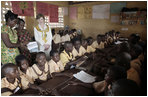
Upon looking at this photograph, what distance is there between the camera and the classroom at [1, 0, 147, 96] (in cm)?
121

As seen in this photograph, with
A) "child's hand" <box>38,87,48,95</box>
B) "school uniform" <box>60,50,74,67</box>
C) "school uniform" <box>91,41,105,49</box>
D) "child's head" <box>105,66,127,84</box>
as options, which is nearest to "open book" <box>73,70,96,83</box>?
"child's head" <box>105,66,127,84</box>

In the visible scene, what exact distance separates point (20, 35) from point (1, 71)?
4.15ft

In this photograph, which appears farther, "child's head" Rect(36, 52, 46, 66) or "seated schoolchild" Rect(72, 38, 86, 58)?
"seated schoolchild" Rect(72, 38, 86, 58)

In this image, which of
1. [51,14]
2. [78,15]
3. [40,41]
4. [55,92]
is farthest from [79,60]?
[78,15]

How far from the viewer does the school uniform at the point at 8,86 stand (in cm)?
118

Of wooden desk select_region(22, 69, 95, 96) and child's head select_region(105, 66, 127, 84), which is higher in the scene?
child's head select_region(105, 66, 127, 84)

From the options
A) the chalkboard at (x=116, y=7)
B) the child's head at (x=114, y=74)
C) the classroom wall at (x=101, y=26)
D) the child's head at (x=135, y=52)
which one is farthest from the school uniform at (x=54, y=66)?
the chalkboard at (x=116, y=7)

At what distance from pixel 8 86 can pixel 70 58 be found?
1299 millimetres

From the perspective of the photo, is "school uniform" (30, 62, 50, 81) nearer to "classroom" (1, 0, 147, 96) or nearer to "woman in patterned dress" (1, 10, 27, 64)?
"classroom" (1, 0, 147, 96)

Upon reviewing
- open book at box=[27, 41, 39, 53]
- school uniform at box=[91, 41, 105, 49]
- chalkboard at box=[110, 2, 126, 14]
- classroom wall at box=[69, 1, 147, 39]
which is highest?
chalkboard at box=[110, 2, 126, 14]

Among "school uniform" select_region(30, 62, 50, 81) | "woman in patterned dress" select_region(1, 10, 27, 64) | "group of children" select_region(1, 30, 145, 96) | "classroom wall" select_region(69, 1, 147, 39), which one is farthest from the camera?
"classroom wall" select_region(69, 1, 147, 39)

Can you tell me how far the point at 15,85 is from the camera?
1.35m

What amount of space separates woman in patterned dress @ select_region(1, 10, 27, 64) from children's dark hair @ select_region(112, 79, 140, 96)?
1.72 m

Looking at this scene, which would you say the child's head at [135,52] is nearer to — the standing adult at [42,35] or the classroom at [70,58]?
the classroom at [70,58]
